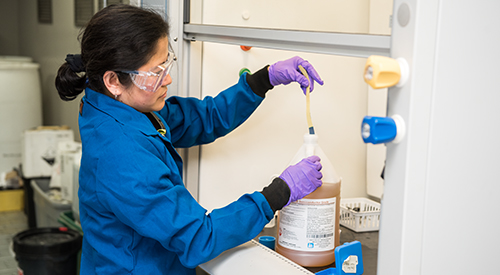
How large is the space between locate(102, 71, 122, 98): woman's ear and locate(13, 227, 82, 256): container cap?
5.37 ft

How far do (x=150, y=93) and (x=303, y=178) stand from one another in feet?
1.43

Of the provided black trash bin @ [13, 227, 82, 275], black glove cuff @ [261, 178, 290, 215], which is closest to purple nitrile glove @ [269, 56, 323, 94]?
black glove cuff @ [261, 178, 290, 215]

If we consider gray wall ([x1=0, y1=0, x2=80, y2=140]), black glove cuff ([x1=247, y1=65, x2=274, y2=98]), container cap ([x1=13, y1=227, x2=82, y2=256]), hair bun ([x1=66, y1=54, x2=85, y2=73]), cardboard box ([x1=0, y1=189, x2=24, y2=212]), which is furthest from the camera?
cardboard box ([x1=0, y1=189, x2=24, y2=212])

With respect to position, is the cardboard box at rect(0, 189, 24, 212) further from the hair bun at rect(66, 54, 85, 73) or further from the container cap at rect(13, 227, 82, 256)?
the hair bun at rect(66, 54, 85, 73)

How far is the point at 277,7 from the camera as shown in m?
1.52

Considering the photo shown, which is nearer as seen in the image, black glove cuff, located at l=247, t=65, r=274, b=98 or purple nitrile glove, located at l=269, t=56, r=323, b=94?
purple nitrile glove, located at l=269, t=56, r=323, b=94

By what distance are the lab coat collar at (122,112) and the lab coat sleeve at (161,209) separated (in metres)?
0.06

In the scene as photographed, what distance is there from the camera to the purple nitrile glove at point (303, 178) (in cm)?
111

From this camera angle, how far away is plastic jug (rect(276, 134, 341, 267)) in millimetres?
1153

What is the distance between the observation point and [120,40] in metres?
1.09

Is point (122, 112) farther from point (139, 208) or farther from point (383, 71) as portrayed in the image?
point (383, 71)

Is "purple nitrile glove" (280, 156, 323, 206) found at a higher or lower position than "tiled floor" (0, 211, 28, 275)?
higher

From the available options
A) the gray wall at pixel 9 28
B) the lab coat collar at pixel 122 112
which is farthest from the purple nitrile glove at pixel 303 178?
the gray wall at pixel 9 28

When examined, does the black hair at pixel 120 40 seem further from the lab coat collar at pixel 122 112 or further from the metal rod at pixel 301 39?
the metal rod at pixel 301 39
